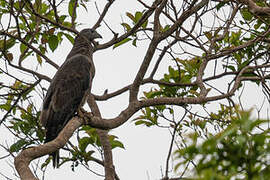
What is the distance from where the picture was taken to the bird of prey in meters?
5.22

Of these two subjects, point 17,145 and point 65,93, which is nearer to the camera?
point 17,145

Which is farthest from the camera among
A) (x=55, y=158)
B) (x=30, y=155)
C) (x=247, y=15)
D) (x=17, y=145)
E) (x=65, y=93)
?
(x=65, y=93)

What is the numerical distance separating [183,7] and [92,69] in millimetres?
1635

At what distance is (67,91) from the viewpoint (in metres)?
5.62

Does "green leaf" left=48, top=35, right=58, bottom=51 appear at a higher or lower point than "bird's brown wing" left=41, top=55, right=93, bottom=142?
higher

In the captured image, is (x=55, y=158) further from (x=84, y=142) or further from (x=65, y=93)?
(x=65, y=93)

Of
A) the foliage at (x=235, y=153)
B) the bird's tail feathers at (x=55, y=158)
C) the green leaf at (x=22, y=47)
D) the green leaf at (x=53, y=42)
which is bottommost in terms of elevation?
the foliage at (x=235, y=153)

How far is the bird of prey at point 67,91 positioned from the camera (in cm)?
522

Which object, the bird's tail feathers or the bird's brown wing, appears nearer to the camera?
the bird's tail feathers

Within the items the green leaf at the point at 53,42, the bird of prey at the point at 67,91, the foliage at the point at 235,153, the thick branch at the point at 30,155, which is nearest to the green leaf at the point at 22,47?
the green leaf at the point at 53,42

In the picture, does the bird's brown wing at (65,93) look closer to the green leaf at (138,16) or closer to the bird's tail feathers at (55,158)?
the bird's tail feathers at (55,158)

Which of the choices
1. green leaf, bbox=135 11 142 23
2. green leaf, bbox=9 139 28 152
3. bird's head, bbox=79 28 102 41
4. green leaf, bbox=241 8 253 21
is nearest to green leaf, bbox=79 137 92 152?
green leaf, bbox=9 139 28 152

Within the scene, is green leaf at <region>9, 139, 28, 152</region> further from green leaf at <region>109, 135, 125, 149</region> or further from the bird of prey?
green leaf at <region>109, 135, 125, 149</region>

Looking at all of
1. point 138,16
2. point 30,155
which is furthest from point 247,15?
point 30,155
